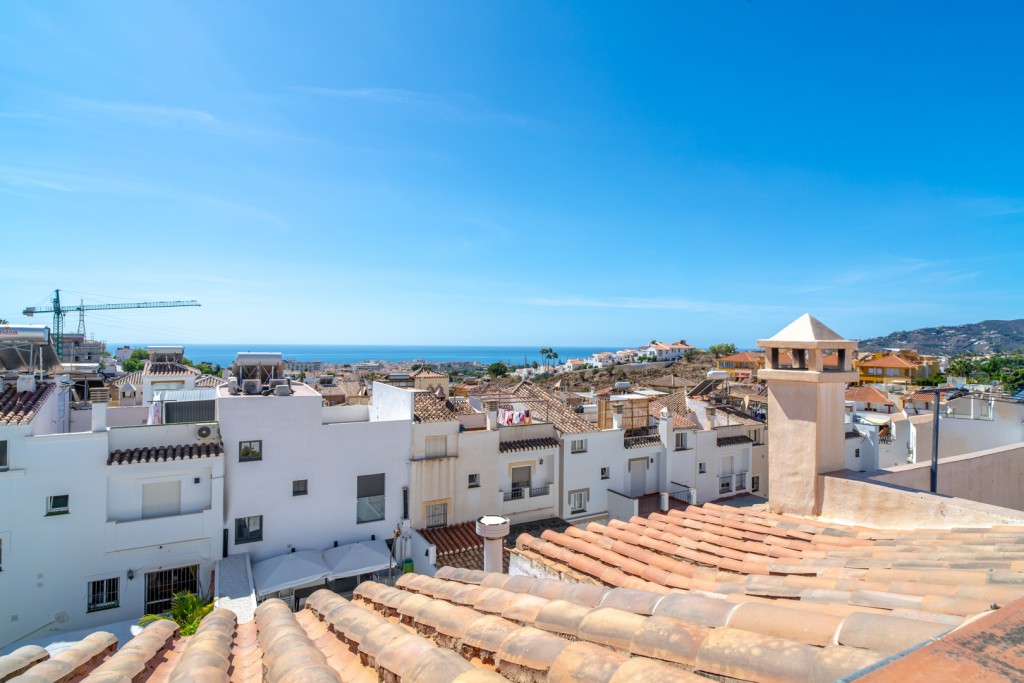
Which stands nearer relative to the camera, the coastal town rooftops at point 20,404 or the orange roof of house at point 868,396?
the coastal town rooftops at point 20,404

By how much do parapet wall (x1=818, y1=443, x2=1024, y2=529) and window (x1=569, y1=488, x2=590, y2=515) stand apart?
17649 mm

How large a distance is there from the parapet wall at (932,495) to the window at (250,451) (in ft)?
61.3

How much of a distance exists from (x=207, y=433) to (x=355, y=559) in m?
7.25

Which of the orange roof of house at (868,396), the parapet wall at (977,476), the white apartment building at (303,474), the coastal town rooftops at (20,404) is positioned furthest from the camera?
the orange roof of house at (868,396)

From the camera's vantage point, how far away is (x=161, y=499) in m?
17.9

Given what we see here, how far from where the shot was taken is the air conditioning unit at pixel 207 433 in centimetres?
1903

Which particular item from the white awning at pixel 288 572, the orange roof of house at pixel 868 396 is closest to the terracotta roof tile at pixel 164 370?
the white awning at pixel 288 572

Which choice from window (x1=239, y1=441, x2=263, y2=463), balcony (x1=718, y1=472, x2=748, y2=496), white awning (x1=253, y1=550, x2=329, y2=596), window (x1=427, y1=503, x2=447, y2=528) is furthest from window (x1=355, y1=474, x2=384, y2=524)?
→ balcony (x1=718, y1=472, x2=748, y2=496)

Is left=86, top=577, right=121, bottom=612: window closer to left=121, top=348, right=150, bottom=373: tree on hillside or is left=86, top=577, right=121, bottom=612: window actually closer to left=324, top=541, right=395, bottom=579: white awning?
left=324, top=541, right=395, bottom=579: white awning

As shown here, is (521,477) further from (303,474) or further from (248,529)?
(248,529)

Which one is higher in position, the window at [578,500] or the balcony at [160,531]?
the balcony at [160,531]

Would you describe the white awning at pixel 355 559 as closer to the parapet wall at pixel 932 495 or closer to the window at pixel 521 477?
the window at pixel 521 477

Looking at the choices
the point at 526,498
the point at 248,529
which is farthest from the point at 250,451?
the point at 526,498

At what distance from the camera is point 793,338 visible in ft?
28.9
